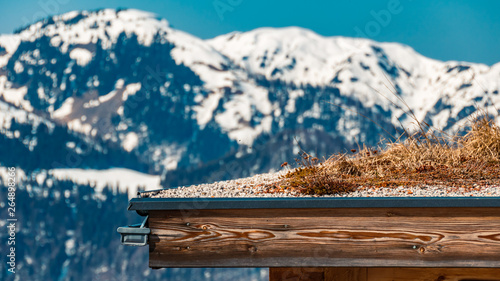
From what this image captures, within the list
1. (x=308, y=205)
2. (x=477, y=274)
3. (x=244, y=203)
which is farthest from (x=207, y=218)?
(x=477, y=274)

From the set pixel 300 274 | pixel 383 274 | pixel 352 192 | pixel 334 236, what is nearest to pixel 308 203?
pixel 334 236

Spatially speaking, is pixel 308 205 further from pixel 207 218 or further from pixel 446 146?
pixel 446 146

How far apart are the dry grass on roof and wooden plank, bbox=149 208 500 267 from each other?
0.90 metres

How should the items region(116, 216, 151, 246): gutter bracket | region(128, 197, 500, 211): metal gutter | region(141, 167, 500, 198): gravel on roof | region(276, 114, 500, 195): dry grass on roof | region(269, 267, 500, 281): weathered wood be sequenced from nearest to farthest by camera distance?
region(128, 197, 500, 211): metal gutter → region(116, 216, 151, 246): gutter bracket → region(269, 267, 500, 281): weathered wood → region(141, 167, 500, 198): gravel on roof → region(276, 114, 500, 195): dry grass on roof

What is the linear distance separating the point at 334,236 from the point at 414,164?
92.5 inches

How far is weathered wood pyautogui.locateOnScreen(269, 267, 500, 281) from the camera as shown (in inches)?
166

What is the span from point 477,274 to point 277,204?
168cm

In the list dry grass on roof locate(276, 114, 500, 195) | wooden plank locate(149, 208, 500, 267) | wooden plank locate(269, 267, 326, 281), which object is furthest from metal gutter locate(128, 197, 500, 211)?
dry grass on roof locate(276, 114, 500, 195)

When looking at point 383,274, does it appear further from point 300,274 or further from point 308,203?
point 308,203

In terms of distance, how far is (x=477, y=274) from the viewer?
13.8ft

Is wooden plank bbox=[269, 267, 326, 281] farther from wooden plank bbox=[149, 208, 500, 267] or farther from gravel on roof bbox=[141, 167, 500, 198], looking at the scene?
gravel on roof bbox=[141, 167, 500, 198]

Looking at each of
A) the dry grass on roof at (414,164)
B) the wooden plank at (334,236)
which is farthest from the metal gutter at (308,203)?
the dry grass on roof at (414,164)

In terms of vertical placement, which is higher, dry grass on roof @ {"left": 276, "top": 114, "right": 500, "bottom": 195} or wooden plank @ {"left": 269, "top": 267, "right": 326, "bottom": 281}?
dry grass on roof @ {"left": 276, "top": 114, "right": 500, "bottom": 195}

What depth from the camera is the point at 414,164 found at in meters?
5.84
